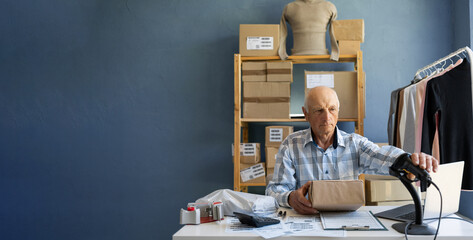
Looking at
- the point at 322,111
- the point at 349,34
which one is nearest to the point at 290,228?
the point at 322,111

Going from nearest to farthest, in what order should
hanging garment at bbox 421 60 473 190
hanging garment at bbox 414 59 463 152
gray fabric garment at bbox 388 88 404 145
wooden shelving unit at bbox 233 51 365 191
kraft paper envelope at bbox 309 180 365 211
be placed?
kraft paper envelope at bbox 309 180 365 211, hanging garment at bbox 421 60 473 190, hanging garment at bbox 414 59 463 152, gray fabric garment at bbox 388 88 404 145, wooden shelving unit at bbox 233 51 365 191

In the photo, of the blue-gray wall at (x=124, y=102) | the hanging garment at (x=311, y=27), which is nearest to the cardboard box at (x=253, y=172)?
the blue-gray wall at (x=124, y=102)

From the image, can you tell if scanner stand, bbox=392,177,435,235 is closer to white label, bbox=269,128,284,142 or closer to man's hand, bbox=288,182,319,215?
man's hand, bbox=288,182,319,215

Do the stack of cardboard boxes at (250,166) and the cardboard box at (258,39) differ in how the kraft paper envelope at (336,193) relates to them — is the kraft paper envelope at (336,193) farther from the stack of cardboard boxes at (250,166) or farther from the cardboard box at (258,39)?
the cardboard box at (258,39)

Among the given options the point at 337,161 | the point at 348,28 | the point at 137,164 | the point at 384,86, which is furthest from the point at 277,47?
the point at 137,164

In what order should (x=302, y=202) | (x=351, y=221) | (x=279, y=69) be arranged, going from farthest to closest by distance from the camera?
(x=279, y=69), (x=302, y=202), (x=351, y=221)

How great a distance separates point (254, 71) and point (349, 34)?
77cm

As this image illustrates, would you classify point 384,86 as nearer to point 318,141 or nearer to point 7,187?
point 318,141

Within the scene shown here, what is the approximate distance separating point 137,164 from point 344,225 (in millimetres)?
2441

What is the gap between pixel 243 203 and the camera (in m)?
1.53

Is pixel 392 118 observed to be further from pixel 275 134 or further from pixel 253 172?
pixel 253 172

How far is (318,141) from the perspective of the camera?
6.53ft

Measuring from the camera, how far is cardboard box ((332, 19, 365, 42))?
2.93m

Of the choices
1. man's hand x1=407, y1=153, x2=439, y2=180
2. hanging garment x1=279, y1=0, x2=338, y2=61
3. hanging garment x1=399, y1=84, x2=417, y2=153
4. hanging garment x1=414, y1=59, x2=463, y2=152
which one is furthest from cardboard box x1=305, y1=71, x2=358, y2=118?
man's hand x1=407, y1=153, x2=439, y2=180
